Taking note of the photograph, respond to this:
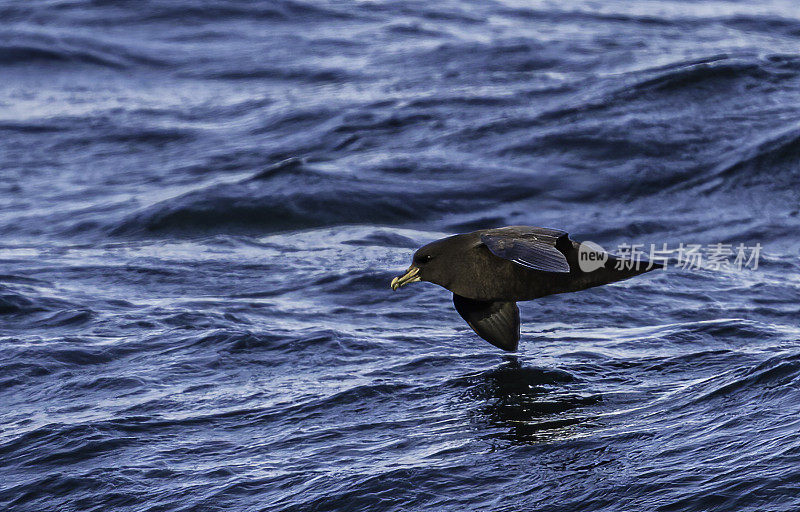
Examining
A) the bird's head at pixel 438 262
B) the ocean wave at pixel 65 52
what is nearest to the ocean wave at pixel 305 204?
the bird's head at pixel 438 262

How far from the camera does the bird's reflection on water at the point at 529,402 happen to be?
5960 mm

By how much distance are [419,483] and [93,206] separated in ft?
23.6

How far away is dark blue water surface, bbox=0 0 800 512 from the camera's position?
5.58 metres

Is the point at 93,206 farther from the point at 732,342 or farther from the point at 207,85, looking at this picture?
the point at 732,342

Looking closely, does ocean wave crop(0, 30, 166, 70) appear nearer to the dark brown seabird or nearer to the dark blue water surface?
the dark blue water surface

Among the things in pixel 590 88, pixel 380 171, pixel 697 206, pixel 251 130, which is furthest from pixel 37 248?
pixel 590 88

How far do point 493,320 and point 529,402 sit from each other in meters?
0.70

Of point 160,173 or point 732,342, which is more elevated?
point 160,173

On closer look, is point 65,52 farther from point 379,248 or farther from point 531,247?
point 531,247

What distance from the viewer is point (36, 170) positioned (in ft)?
42.9

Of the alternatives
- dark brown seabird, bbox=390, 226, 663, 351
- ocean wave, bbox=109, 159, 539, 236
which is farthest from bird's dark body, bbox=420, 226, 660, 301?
ocean wave, bbox=109, 159, 539, 236

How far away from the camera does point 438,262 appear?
6.42m

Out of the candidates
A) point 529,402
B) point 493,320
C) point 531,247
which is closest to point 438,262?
point 531,247

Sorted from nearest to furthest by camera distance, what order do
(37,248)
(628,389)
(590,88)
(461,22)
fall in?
(628,389) → (37,248) → (590,88) → (461,22)
